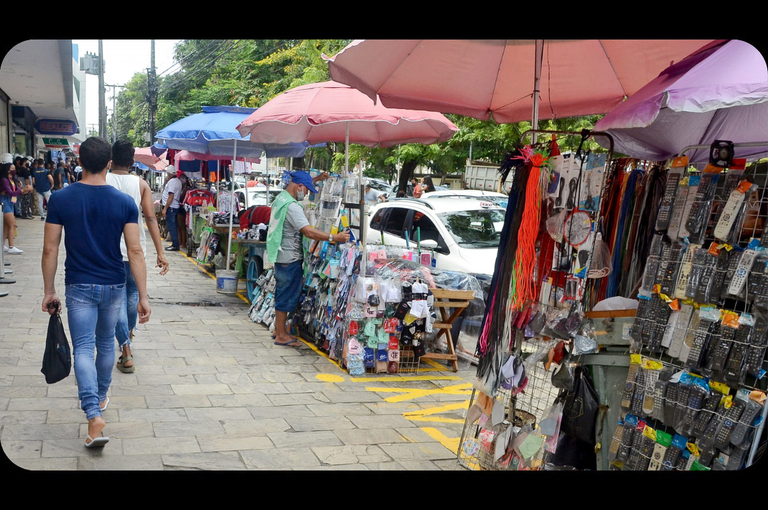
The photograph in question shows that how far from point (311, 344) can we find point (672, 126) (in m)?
4.75

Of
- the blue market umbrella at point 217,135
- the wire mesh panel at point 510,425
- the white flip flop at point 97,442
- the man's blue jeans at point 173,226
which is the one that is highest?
the blue market umbrella at point 217,135

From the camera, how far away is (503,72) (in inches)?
207

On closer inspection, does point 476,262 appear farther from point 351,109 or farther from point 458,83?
point 458,83

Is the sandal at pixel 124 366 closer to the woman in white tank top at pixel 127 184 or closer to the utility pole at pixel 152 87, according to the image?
the woman in white tank top at pixel 127 184

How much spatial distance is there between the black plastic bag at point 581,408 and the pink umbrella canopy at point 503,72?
176cm

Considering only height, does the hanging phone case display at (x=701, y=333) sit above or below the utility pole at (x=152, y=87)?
below

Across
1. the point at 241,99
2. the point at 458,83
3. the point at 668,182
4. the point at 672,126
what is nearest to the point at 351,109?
the point at 458,83

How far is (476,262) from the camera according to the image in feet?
26.1

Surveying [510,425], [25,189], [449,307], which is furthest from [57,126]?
[510,425]

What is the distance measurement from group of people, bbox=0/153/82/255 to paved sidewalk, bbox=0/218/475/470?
16.3 feet

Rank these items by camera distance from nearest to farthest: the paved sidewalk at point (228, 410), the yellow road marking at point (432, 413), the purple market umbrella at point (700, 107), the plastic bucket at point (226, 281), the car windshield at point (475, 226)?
the purple market umbrella at point (700, 107)
the paved sidewalk at point (228, 410)
the yellow road marking at point (432, 413)
the car windshield at point (475, 226)
the plastic bucket at point (226, 281)

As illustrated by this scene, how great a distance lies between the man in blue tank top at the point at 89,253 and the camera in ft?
13.8

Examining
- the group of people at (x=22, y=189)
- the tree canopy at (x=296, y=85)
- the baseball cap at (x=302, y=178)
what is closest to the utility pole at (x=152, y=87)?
the tree canopy at (x=296, y=85)

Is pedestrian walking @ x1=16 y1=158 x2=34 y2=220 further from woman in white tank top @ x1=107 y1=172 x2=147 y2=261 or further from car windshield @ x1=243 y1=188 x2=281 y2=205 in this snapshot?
woman in white tank top @ x1=107 y1=172 x2=147 y2=261
